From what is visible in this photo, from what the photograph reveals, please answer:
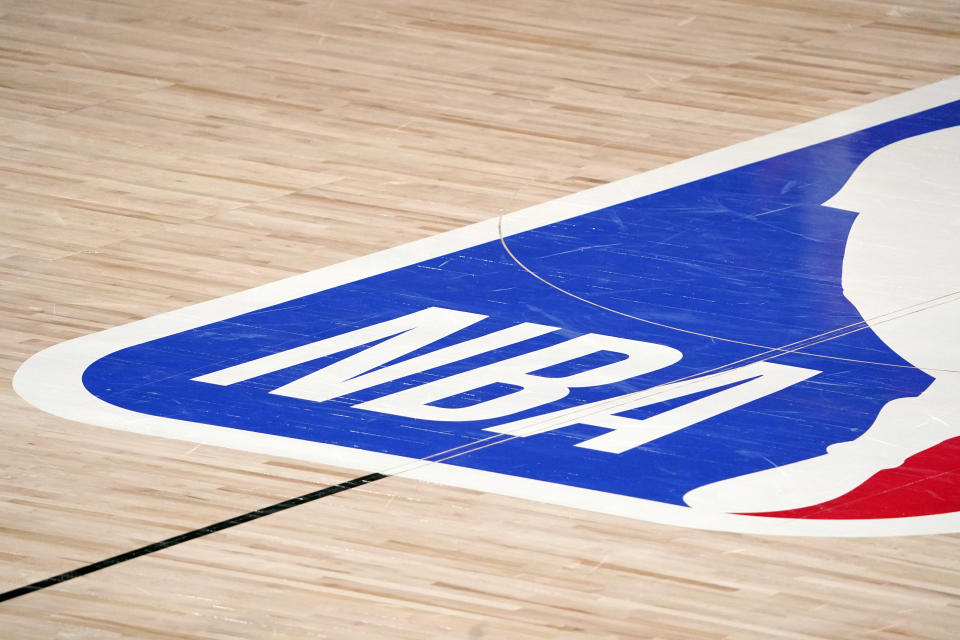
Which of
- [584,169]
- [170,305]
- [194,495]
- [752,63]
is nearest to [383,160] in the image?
[584,169]

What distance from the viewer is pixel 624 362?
4863 mm

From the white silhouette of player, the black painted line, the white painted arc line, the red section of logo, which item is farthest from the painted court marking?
the white painted arc line

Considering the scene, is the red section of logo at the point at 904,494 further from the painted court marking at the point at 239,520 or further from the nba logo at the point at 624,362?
the painted court marking at the point at 239,520

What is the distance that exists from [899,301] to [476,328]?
4.27 ft

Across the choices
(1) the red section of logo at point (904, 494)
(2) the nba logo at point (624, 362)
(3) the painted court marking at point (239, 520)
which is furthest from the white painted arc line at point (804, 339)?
(3) the painted court marking at point (239, 520)

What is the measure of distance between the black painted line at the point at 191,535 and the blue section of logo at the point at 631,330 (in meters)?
0.21

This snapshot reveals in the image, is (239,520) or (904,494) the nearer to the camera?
(239,520)

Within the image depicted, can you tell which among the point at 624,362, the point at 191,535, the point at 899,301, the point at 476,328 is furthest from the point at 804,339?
the point at 191,535

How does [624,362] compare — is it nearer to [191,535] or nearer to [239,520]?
[239,520]

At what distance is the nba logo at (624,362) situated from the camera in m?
4.26

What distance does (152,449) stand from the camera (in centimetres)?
434

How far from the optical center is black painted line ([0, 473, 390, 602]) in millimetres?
3725

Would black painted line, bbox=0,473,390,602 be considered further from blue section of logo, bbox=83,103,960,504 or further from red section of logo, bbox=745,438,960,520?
red section of logo, bbox=745,438,960,520

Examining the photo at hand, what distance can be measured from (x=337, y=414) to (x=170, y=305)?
884mm
